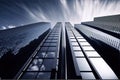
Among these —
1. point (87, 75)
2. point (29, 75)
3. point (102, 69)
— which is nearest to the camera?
point (87, 75)

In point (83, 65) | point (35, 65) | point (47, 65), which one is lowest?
point (83, 65)

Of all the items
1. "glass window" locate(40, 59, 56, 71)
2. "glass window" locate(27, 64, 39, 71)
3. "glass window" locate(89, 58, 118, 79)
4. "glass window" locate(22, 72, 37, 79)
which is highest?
"glass window" locate(27, 64, 39, 71)

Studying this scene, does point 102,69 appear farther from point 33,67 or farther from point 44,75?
point 33,67

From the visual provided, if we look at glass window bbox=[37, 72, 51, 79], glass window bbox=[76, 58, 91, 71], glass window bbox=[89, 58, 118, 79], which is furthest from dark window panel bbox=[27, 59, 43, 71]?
glass window bbox=[89, 58, 118, 79]

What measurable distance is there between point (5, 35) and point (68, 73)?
46861 millimetres

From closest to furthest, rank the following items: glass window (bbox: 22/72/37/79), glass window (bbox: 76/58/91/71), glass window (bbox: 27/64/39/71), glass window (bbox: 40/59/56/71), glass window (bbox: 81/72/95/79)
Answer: glass window (bbox: 81/72/95/79) < glass window (bbox: 22/72/37/79) < glass window (bbox: 76/58/91/71) < glass window (bbox: 27/64/39/71) < glass window (bbox: 40/59/56/71)

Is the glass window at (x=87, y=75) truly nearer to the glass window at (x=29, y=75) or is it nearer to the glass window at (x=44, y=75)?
the glass window at (x=44, y=75)

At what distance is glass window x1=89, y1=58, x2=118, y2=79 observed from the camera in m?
14.6

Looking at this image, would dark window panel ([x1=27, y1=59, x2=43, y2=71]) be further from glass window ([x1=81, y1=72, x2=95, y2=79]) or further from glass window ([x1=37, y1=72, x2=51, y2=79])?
glass window ([x1=81, y1=72, x2=95, y2=79])

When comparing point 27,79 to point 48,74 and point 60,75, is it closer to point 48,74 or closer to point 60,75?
point 48,74

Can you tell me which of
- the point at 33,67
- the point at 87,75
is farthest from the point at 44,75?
the point at 87,75

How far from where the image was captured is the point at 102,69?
16422 mm

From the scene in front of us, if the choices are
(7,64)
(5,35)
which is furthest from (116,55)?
(5,35)

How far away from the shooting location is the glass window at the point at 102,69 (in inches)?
575
